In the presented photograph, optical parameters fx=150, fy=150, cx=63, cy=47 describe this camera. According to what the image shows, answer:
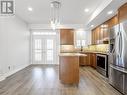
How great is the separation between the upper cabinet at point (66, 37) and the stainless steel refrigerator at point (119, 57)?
5.49m

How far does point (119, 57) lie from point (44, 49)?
7.33 meters

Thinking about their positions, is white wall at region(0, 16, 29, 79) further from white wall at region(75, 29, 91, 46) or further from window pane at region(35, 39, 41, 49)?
white wall at region(75, 29, 91, 46)

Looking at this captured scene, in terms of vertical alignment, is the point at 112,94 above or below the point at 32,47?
below

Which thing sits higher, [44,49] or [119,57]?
[44,49]

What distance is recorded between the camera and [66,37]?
10430 mm

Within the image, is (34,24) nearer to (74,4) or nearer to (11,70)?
(11,70)

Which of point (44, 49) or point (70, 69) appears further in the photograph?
point (44, 49)

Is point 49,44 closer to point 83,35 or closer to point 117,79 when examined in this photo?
point 83,35

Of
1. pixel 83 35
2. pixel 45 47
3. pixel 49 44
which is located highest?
pixel 83 35

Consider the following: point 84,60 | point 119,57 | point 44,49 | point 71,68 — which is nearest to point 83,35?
point 84,60

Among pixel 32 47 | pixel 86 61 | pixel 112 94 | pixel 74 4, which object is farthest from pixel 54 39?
pixel 112 94

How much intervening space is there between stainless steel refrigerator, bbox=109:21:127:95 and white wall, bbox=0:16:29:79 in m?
4.16

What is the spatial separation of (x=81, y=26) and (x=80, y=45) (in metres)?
1.41

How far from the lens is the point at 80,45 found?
1097 centimetres
